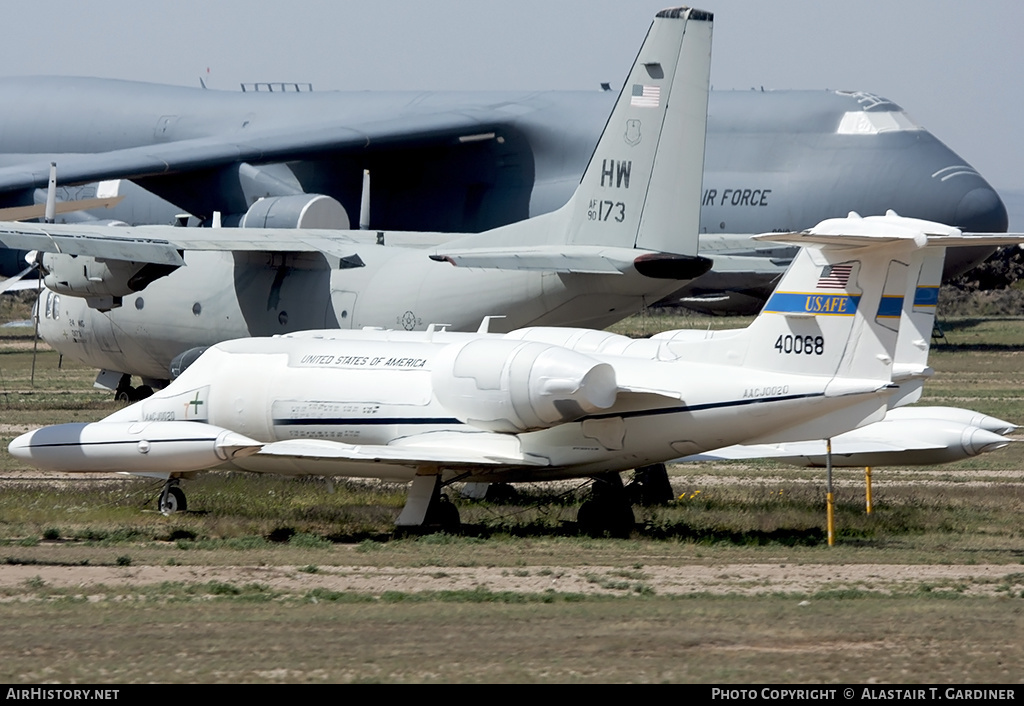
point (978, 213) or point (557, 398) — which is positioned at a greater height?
point (978, 213)

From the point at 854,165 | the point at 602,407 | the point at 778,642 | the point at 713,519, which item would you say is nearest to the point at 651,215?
the point at 713,519

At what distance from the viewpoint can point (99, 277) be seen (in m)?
24.6

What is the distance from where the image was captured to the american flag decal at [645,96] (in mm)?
20734

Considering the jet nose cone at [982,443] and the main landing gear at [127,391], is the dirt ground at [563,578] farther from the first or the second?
the main landing gear at [127,391]

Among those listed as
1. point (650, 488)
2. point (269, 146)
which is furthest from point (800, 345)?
point (269, 146)

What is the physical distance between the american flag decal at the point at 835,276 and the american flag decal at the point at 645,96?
700cm

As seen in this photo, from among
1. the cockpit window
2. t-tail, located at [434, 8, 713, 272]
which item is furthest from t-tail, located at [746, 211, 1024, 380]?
the cockpit window

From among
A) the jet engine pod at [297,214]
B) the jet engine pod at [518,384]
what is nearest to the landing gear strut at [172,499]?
the jet engine pod at [518,384]

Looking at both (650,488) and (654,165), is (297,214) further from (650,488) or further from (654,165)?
(650,488)

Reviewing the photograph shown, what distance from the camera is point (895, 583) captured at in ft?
40.5

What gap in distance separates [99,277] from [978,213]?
19.2 metres

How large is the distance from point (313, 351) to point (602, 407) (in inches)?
151

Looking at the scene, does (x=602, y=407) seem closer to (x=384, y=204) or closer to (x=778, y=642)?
(x=778, y=642)

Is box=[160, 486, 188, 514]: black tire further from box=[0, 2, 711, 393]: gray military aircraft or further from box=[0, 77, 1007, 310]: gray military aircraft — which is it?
box=[0, 77, 1007, 310]: gray military aircraft
